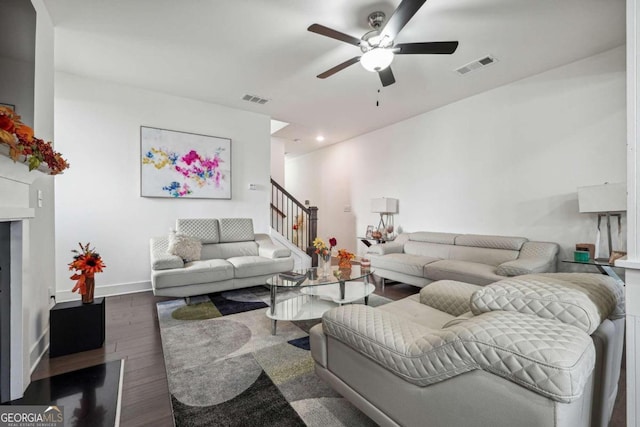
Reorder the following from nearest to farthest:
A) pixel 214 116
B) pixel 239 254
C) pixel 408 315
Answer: pixel 408 315 < pixel 239 254 < pixel 214 116

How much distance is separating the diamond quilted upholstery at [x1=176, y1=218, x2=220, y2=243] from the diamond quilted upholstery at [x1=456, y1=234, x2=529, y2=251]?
3.81 m

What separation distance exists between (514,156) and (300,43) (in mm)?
3281

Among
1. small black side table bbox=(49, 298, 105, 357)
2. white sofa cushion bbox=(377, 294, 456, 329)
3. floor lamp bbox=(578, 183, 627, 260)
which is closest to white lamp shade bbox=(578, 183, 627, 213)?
floor lamp bbox=(578, 183, 627, 260)

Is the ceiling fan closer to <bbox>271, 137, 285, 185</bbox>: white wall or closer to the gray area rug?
the gray area rug

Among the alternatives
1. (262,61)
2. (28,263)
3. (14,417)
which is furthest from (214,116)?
(14,417)

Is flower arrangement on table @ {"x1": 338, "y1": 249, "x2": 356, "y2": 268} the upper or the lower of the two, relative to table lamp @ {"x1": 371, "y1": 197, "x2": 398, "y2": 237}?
lower

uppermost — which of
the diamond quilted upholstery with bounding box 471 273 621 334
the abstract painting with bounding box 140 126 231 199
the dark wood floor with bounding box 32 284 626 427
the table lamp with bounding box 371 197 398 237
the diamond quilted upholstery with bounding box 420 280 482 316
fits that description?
the abstract painting with bounding box 140 126 231 199

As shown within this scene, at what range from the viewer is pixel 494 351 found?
849mm

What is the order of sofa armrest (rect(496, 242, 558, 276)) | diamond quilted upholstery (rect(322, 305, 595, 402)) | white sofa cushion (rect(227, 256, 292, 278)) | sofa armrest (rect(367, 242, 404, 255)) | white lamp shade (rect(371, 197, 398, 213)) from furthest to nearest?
white lamp shade (rect(371, 197, 398, 213)), sofa armrest (rect(367, 242, 404, 255)), white sofa cushion (rect(227, 256, 292, 278)), sofa armrest (rect(496, 242, 558, 276)), diamond quilted upholstery (rect(322, 305, 595, 402))

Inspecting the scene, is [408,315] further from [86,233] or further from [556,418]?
[86,233]

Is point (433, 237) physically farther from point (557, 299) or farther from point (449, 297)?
point (557, 299)

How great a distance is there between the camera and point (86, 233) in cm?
376

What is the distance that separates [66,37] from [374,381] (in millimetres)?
4226

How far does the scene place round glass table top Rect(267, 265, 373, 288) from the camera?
275 cm
